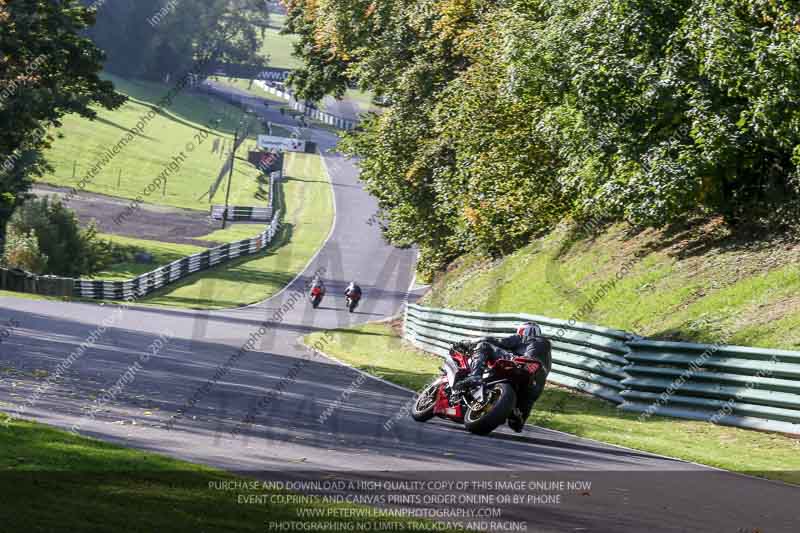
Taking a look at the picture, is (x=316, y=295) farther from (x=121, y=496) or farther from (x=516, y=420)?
(x=121, y=496)

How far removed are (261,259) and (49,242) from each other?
15.7 meters

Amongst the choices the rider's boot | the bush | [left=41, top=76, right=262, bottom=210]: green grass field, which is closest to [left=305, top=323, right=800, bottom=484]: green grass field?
the rider's boot

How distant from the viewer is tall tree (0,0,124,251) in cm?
2633

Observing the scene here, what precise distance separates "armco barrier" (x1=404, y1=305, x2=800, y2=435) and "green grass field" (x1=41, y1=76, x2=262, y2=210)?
A: 68.4 meters

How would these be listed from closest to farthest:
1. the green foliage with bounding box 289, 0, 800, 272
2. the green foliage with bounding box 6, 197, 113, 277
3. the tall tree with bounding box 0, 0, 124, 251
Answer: the green foliage with bounding box 289, 0, 800, 272 → the tall tree with bounding box 0, 0, 124, 251 → the green foliage with bounding box 6, 197, 113, 277

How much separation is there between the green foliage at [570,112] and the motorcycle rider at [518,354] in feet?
29.1

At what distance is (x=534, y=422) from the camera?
1659 cm

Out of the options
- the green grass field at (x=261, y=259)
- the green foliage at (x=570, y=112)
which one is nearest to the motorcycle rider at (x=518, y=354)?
the green foliage at (x=570, y=112)

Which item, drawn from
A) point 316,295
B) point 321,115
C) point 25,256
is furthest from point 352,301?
point 321,115

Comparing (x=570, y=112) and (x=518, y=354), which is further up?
(x=570, y=112)

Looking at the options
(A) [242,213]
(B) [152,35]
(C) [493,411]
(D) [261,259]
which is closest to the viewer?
(C) [493,411]

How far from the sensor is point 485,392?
42.3 feet

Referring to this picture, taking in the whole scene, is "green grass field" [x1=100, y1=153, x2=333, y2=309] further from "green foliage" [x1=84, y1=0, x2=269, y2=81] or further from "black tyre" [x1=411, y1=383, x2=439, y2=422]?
"green foliage" [x1=84, y1=0, x2=269, y2=81]

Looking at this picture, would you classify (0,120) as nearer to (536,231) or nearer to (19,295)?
(19,295)
